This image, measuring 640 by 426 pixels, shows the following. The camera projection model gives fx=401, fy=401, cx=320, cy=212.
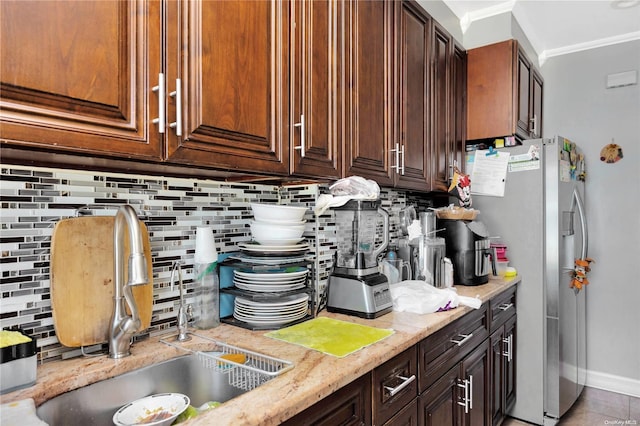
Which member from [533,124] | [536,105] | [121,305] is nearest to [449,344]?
[121,305]

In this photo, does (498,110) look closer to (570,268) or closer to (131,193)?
(570,268)

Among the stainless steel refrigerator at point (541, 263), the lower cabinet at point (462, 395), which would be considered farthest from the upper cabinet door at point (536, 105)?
the lower cabinet at point (462, 395)

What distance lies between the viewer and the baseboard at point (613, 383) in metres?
3.06

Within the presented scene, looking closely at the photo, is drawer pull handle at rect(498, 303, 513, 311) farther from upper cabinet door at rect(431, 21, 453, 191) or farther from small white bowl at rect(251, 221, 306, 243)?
small white bowl at rect(251, 221, 306, 243)

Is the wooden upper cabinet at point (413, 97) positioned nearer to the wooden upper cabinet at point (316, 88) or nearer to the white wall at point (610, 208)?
the wooden upper cabinet at point (316, 88)

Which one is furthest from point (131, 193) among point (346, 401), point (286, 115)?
point (346, 401)

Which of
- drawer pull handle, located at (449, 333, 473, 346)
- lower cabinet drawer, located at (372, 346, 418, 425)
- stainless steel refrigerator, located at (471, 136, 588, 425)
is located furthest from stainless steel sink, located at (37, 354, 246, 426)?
stainless steel refrigerator, located at (471, 136, 588, 425)

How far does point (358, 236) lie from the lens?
69.0 inches

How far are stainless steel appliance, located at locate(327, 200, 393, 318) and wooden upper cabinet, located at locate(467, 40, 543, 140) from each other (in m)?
1.35

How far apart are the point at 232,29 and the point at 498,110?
2.07m

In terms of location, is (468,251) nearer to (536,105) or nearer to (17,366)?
(536,105)

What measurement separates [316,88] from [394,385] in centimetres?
106

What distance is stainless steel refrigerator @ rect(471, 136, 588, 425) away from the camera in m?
2.50

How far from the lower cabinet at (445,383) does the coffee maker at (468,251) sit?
0.18 meters
